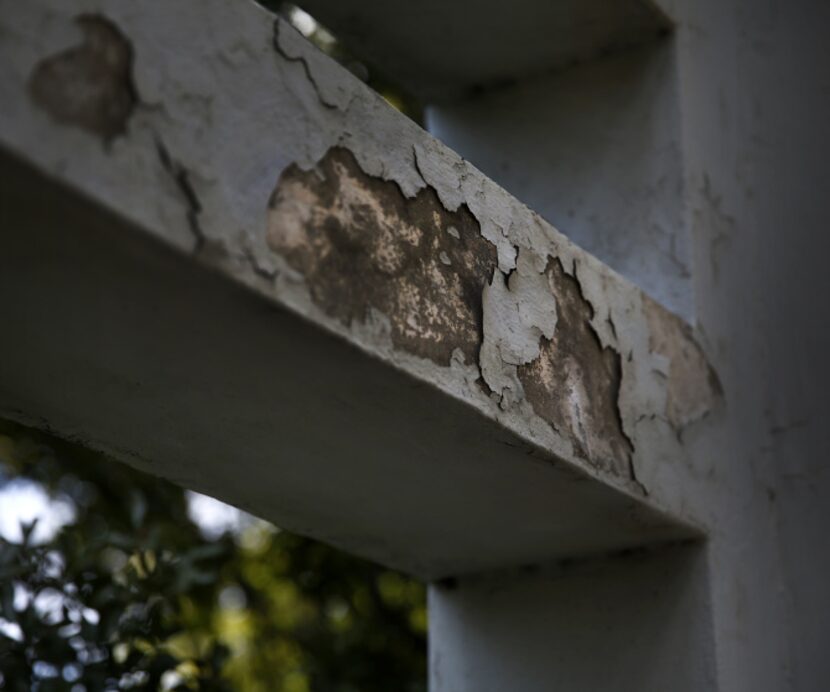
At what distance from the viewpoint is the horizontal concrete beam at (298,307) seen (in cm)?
117

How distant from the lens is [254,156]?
1.33 metres

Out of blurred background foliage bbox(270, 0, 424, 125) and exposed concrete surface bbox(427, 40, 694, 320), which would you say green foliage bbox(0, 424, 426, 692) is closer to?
exposed concrete surface bbox(427, 40, 694, 320)

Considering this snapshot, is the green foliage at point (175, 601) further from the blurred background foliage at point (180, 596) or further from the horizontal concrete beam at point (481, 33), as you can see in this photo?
the horizontal concrete beam at point (481, 33)

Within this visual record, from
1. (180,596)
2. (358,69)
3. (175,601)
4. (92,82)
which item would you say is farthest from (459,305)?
(358,69)

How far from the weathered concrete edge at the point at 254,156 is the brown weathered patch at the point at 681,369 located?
0.20m

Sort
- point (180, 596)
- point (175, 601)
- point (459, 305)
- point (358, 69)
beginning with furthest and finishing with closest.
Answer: point (358, 69) → point (180, 596) → point (175, 601) → point (459, 305)

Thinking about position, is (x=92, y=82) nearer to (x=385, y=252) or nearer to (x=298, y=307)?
(x=298, y=307)

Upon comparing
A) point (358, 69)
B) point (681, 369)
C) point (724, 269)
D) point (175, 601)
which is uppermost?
point (358, 69)

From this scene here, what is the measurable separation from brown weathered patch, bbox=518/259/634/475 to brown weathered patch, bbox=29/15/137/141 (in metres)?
0.75

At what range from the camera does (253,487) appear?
1.80m

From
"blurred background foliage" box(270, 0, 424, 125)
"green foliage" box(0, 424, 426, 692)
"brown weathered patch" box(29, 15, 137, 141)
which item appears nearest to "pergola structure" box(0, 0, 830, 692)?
"brown weathered patch" box(29, 15, 137, 141)

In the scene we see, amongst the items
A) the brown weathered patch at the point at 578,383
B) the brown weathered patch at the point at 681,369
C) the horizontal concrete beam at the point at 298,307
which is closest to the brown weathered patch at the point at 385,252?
the horizontal concrete beam at the point at 298,307

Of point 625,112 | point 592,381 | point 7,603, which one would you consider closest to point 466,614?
point 592,381

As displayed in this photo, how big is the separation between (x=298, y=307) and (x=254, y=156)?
18 cm
